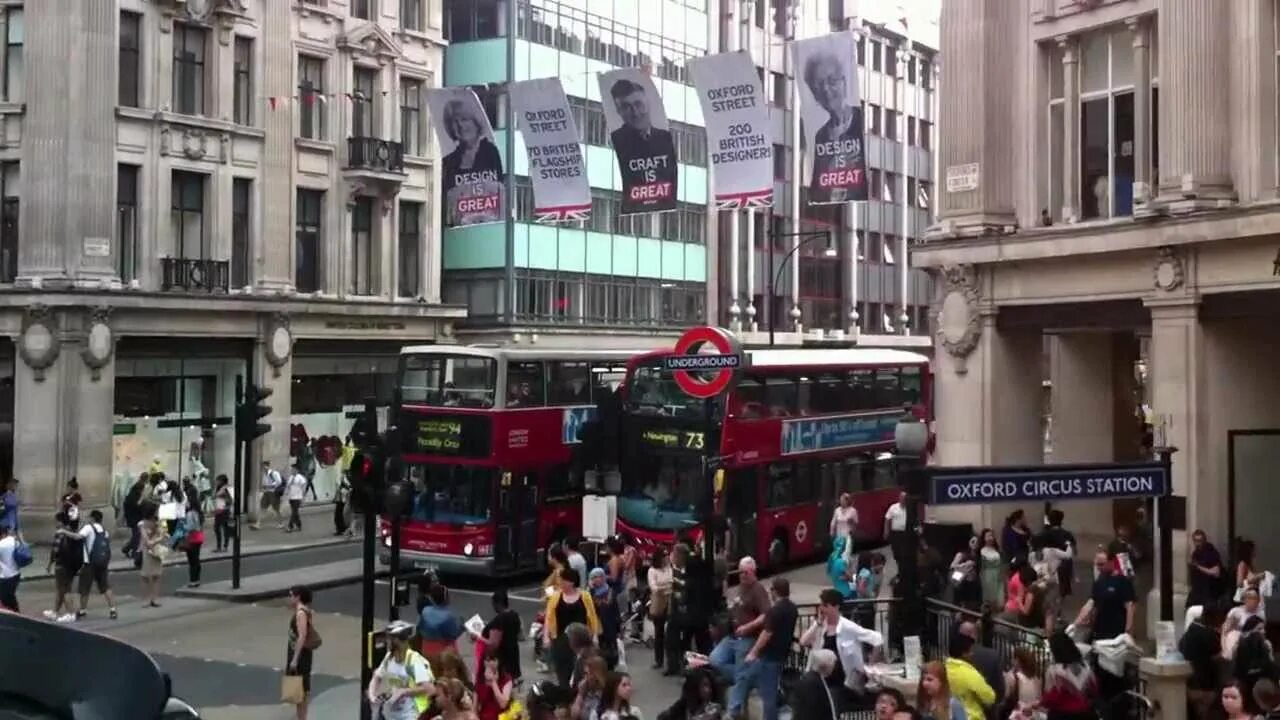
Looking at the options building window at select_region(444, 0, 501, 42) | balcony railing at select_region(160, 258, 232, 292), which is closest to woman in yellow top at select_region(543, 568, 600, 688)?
balcony railing at select_region(160, 258, 232, 292)

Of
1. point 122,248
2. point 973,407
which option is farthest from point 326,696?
point 122,248

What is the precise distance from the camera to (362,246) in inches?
1602

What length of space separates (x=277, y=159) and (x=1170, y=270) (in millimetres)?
24762

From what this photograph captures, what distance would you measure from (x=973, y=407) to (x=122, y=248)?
2081 centimetres

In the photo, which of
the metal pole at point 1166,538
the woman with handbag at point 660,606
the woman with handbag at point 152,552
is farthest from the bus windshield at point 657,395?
the metal pole at point 1166,538

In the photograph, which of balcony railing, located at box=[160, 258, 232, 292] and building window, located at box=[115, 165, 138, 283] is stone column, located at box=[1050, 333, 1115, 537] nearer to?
balcony railing, located at box=[160, 258, 232, 292]

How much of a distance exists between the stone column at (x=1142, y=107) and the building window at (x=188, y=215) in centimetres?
2318

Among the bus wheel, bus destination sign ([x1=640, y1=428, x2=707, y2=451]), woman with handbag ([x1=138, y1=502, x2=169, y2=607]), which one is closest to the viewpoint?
woman with handbag ([x1=138, y1=502, x2=169, y2=607])

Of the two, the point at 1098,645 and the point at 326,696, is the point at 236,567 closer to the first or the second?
the point at 326,696

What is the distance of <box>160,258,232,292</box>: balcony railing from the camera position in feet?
112

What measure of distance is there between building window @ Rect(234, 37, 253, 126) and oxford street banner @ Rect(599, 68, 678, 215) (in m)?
16.2

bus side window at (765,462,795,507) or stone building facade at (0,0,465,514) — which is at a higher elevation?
stone building facade at (0,0,465,514)

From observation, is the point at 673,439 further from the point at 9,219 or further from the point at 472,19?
the point at 472,19

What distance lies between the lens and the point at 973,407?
23438 mm
